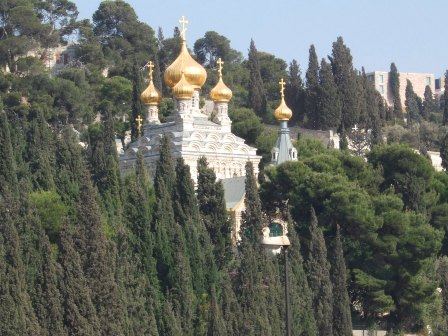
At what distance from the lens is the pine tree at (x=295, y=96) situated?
78.6 metres

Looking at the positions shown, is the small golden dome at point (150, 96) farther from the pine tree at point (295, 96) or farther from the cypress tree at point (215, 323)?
the cypress tree at point (215, 323)

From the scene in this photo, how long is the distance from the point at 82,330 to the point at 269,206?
57.4ft

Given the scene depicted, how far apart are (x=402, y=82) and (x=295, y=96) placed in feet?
151

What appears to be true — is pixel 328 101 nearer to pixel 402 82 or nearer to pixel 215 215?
pixel 215 215

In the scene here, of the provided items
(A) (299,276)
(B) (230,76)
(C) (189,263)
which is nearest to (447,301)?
(A) (299,276)

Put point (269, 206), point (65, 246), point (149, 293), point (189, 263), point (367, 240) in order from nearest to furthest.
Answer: point (65, 246), point (149, 293), point (189, 263), point (367, 240), point (269, 206)

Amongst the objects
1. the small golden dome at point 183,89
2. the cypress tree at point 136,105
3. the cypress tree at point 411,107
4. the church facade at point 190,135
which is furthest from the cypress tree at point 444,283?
the cypress tree at point 411,107

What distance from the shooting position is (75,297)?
107ft

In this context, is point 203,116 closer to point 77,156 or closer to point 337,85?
point 337,85

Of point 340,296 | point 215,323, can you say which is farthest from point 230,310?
point 340,296

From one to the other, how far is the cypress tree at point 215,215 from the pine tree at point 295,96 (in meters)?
33.2

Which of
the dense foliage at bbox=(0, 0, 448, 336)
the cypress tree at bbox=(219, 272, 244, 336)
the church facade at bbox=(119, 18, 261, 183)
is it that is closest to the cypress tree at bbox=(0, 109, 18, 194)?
the dense foliage at bbox=(0, 0, 448, 336)

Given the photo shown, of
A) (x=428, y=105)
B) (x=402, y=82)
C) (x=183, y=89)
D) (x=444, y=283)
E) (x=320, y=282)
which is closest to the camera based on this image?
(x=320, y=282)

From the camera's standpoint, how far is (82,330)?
32.4 m
